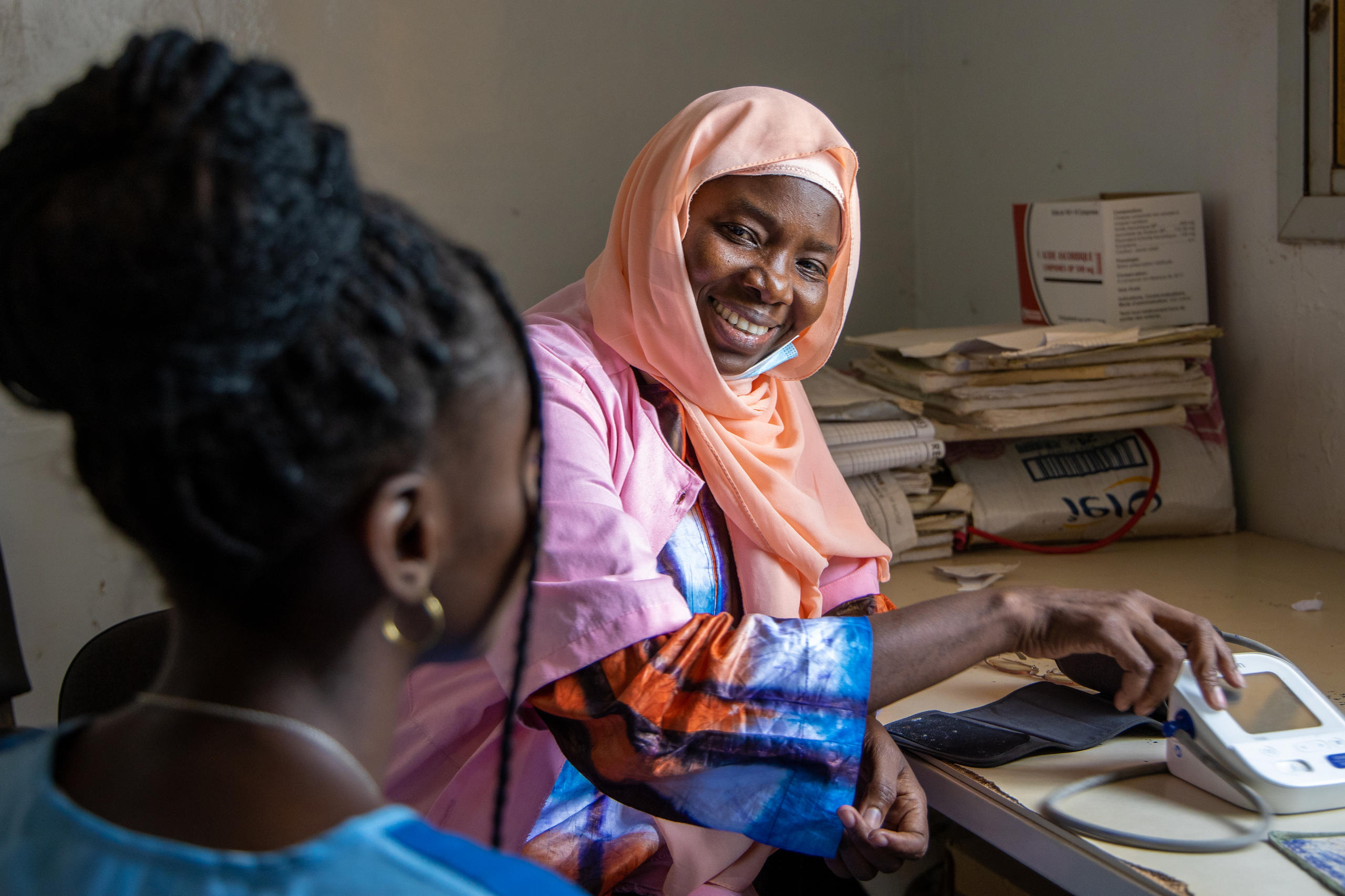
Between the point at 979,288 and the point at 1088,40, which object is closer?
the point at 1088,40

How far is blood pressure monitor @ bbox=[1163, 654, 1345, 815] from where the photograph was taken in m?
0.90

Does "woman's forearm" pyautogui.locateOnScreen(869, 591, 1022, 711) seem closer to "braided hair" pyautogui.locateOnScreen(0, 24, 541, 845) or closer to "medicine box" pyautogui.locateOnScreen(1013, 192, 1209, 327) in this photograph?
"braided hair" pyautogui.locateOnScreen(0, 24, 541, 845)

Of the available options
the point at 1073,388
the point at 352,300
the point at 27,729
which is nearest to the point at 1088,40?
the point at 1073,388

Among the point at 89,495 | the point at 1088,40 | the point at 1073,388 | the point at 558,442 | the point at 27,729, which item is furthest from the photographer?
the point at 1088,40

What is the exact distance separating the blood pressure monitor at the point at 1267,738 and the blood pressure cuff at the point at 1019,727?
9cm

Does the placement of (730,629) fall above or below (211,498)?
below

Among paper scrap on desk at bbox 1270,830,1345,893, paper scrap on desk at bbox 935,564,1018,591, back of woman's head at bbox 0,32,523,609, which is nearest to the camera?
back of woman's head at bbox 0,32,523,609

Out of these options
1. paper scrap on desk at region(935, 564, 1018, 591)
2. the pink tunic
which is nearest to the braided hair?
the pink tunic

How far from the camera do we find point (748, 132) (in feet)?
4.32

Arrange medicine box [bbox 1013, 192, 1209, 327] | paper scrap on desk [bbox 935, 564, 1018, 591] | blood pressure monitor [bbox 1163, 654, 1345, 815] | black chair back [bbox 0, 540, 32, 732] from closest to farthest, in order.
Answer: blood pressure monitor [bbox 1163, 654, 1345, 815] < black chair back [bbox 0, 540, 32, 732] < paper scrap on desk [bbox 935, 564, 1018, 591] < medicine box [bbox 1013, 192, 1209, 327]

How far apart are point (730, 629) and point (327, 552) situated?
0.54 meters

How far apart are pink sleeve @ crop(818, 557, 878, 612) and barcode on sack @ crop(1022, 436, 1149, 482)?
1.79 feet

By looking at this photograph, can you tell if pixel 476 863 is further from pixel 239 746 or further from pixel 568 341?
pixel 568 341

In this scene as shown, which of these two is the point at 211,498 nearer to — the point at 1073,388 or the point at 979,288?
the point at 1073,388
